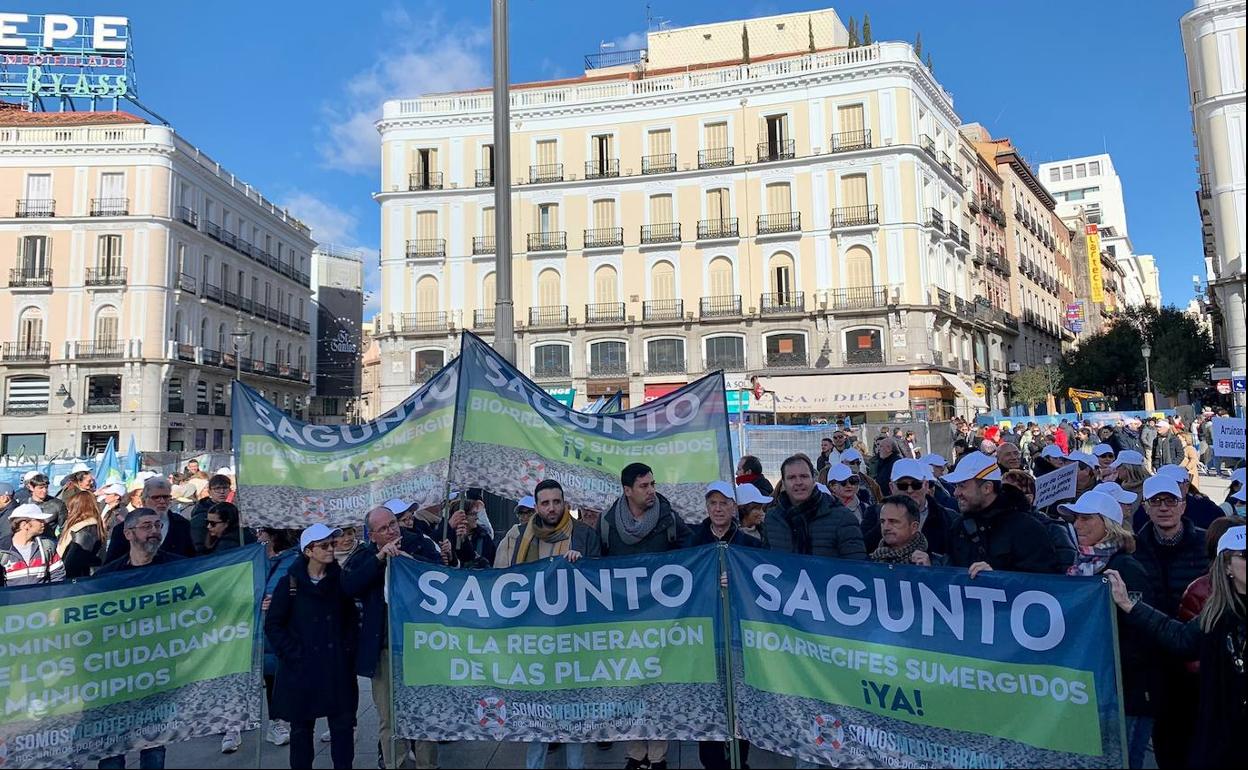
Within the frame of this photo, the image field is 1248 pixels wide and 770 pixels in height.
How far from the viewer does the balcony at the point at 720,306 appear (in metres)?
39.6

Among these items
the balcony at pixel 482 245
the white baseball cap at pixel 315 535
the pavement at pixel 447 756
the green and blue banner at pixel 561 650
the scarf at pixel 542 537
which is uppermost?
the balcony at pixel 482 245

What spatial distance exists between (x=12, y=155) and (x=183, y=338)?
12.5 metres

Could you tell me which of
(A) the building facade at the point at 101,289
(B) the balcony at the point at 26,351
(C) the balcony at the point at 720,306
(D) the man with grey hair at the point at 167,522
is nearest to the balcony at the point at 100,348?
(A) the building facade at the point at 101,289

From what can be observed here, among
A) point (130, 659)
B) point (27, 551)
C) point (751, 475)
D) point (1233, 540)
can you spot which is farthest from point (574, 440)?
point (27, 551)

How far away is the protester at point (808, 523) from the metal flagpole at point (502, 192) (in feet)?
11.0

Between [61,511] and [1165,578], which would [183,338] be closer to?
[61,511]

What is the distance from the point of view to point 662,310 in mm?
40562

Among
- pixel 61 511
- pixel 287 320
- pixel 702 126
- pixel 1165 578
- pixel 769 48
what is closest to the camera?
pixel 1165 578

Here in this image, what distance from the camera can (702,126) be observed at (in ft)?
135

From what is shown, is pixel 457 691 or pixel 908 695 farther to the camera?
pixel 457 691

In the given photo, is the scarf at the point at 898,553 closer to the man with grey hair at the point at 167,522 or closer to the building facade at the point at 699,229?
the man with grey hair at the point at 167,522

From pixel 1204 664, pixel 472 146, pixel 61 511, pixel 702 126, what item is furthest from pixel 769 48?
pixel 1204 664

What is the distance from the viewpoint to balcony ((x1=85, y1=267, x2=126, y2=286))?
143 ft

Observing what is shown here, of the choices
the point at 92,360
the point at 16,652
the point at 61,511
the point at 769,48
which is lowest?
the point at 16,652
